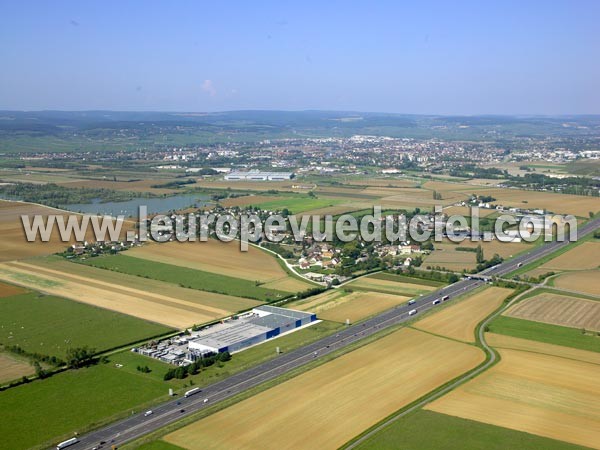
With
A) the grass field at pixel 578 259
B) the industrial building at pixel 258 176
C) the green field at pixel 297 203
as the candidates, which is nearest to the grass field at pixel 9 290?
the green field at pixel 297 203

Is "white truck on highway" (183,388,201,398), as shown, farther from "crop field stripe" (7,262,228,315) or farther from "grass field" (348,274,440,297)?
"grass field" (348,274,440,297)

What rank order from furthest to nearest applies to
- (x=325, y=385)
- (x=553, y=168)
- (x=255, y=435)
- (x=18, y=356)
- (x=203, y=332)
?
(x=553, y=168), (x=203, y=332), (x=18, y=356), (x=325, y=385), (x=255, y=435)

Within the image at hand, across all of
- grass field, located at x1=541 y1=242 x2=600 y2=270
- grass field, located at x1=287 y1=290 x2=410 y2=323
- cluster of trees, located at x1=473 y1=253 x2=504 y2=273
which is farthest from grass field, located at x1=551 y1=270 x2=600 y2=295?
grass field, located at x1=287 y1=290 x2=410 y2=323

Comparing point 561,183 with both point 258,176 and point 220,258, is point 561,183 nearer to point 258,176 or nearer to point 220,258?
point 258,176

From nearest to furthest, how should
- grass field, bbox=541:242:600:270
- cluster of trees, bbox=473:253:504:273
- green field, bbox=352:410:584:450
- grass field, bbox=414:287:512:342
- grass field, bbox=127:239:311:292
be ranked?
green field, bbox=352:410:584:450, grass field, bbox=414:287:512:342, grass field, bbox=127:239:311:292, cluster of trees, bbox=473:253:504:273, grass field, bbox=541:242:600:270

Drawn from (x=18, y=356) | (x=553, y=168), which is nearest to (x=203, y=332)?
(x=18, y=356)

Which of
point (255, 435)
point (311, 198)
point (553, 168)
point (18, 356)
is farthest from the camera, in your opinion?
point (553, 168)

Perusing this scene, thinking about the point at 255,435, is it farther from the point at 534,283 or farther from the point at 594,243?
the point at 594,243
